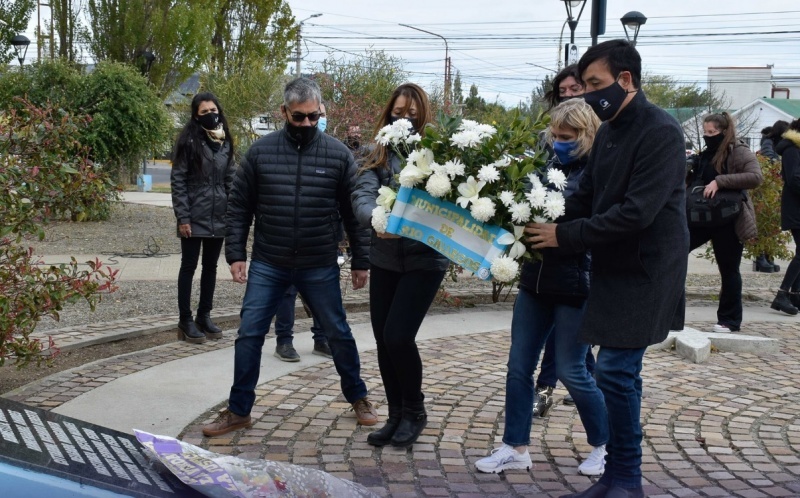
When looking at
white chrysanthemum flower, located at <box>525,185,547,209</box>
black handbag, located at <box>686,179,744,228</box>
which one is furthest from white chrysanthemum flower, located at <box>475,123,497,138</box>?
black handbag, located at <box>686,179,744,228</box>

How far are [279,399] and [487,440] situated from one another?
1.48 metres

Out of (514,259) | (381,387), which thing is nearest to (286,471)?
(514,259)

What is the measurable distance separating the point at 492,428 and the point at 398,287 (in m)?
1.18

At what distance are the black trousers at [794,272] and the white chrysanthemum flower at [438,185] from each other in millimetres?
6379

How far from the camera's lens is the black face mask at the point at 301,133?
17.7ft

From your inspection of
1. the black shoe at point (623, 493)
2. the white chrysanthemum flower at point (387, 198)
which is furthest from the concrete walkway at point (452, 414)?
A: the white chrysanthemum flower at point (387, 198)

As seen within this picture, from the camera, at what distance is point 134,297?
395 inches

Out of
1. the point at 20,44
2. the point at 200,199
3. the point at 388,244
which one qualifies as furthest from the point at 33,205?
the point at 20,44

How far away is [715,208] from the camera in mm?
8148

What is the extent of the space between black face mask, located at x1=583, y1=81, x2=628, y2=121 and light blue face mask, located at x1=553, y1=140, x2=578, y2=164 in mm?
694

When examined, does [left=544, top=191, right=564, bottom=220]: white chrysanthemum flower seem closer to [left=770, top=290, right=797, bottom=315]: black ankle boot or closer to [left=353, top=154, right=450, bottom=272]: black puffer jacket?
[left=353, top=154, right=450, bottom=272]: black puffer jacket

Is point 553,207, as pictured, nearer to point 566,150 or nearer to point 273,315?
point 566,150

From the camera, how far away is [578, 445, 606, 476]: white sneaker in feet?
15.8

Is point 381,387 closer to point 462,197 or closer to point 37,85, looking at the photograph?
point 462,197
